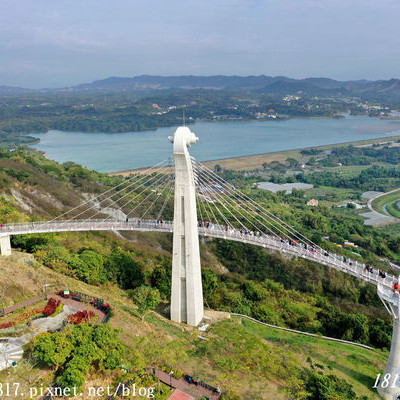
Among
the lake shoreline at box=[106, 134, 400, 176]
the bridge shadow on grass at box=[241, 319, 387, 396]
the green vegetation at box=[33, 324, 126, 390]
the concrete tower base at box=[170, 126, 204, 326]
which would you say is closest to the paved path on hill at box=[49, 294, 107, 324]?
the green vegetation at box=[33, 324, 126, 390]

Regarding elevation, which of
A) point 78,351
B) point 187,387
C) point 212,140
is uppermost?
point 212,140

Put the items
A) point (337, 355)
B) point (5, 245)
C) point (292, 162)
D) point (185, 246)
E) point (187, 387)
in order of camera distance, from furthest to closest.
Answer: point (292, 162) < point (5, 245) < point (185, 246) < point (337, 355) < point (187, 387)

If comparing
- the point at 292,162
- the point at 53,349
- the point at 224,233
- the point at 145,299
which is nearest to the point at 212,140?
the point at 292,162

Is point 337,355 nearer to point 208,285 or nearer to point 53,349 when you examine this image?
point 208,285

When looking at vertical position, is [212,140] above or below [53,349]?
A: above

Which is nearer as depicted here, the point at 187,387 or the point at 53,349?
the point at 53,349

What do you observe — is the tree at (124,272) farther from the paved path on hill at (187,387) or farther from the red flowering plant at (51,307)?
the paved path on hill at (187,387)
